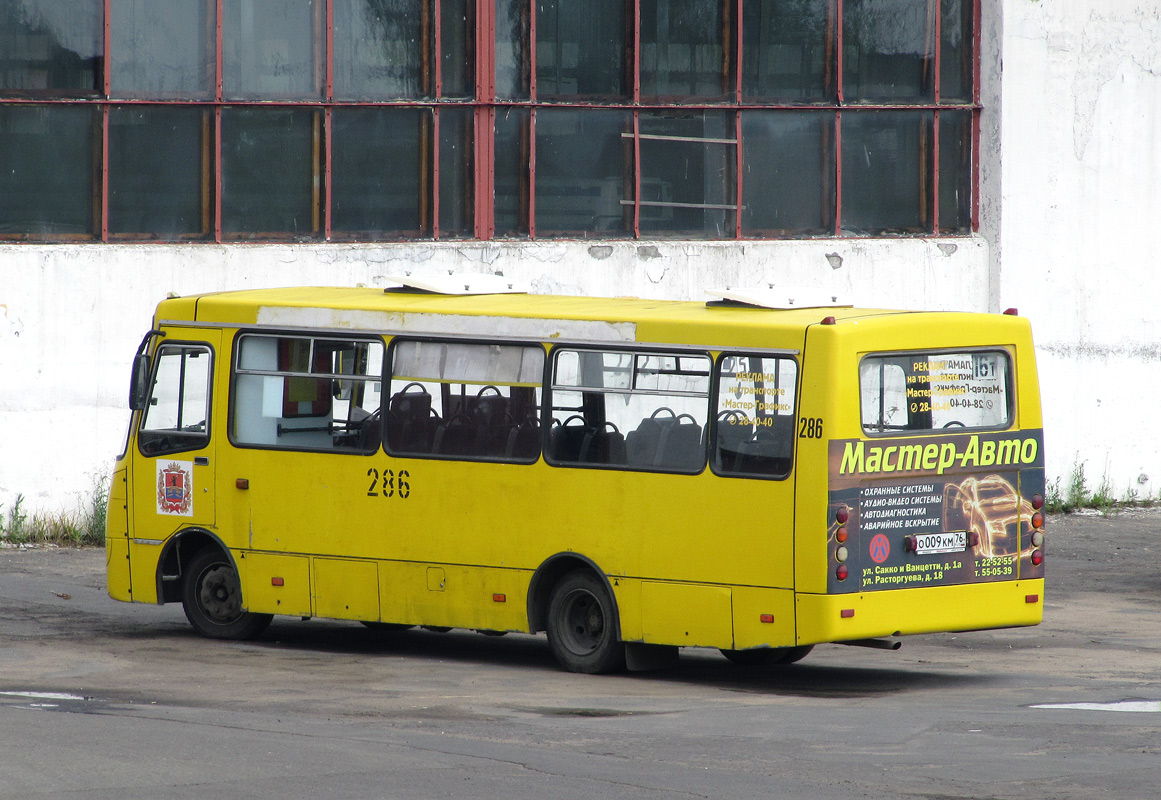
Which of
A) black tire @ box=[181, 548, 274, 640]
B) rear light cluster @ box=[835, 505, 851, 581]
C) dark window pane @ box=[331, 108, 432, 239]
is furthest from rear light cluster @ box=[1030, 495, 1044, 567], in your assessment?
dark window pane @ box=[331, 108, 432, 239]

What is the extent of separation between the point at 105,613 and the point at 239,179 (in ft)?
23.6

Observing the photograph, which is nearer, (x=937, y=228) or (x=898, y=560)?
(x=898, y=560)

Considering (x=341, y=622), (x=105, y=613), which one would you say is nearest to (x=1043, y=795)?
(x=341, y=622)

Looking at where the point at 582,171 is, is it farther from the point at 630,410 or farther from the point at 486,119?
the point at 630,410

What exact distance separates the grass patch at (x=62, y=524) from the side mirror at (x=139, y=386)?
6051 mm

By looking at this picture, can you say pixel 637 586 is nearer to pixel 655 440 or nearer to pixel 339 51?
pixel 655 440

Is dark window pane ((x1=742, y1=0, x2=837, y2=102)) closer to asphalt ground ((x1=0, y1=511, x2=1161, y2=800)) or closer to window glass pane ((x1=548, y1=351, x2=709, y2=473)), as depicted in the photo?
asphalt ground ((x1=0, y1=511, x2=1161, y2=800))

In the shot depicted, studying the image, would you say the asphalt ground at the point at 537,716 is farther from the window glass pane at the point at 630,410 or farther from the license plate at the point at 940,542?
the window glass pane at the point at 630,410

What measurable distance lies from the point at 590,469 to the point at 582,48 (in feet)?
38.1

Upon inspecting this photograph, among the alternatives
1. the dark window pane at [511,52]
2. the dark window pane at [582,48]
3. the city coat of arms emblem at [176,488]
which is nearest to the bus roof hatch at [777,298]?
the city coat of arms emblem at [176,488]

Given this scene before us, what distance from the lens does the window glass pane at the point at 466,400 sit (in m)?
13.3

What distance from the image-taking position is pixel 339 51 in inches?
886

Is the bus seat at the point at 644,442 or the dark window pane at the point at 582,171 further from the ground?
the dark window pane at the point at 582,171

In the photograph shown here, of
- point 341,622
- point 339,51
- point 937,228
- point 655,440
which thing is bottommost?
point 341,622
